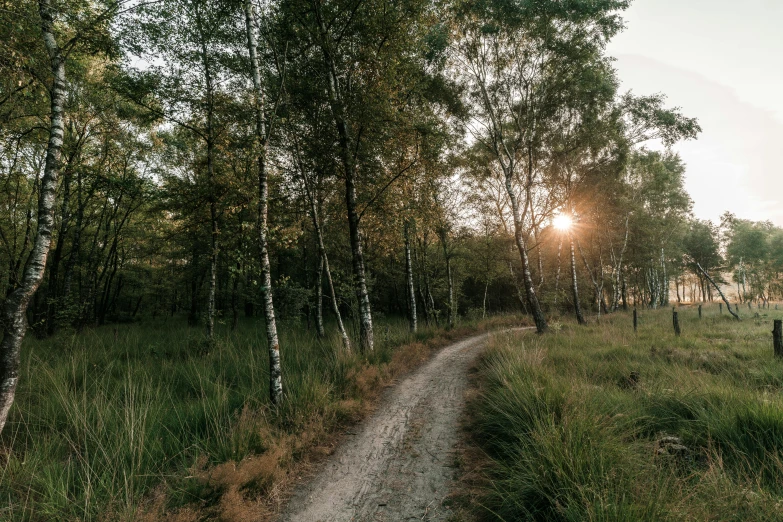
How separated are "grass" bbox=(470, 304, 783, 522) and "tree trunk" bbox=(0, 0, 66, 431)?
267 inches

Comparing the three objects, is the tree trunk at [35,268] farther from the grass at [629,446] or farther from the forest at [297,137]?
the grass at [629,446]

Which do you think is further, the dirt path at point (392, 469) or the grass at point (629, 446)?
the dirt path at point (392, 469)

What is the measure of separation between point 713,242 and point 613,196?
3238 cm

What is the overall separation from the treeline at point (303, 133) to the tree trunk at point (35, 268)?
0.03 meters

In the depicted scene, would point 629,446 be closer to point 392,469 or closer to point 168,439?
point 392,469

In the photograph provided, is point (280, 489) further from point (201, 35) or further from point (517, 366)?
point (201, 35)

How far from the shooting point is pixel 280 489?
3.87 meters

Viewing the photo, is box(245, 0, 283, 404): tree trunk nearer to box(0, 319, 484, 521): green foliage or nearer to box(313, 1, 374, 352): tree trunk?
box(0, 319, 484, 521): green foliage

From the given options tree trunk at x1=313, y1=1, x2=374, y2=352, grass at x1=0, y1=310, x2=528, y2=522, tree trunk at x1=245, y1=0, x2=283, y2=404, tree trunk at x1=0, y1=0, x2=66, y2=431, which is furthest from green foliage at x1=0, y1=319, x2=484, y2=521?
tree trunk at x1=313, y1=1, x2=374, y2=352

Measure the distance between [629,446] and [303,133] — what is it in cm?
1193

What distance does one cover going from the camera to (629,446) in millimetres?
3416

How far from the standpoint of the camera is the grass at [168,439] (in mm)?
3170

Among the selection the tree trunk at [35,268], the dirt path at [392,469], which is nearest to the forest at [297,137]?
the tree trunk at [35,268]

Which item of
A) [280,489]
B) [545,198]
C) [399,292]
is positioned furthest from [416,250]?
[280,489]
